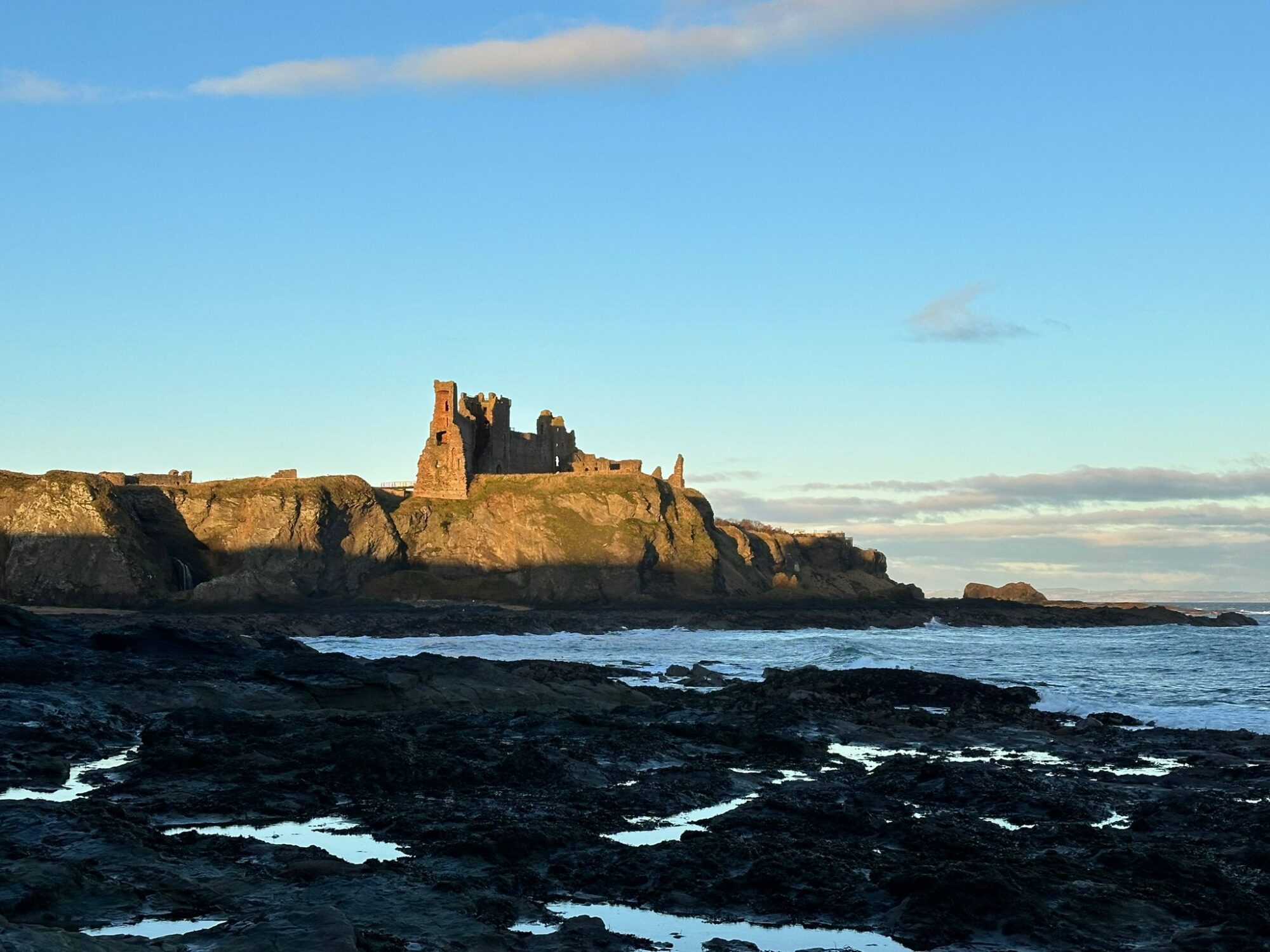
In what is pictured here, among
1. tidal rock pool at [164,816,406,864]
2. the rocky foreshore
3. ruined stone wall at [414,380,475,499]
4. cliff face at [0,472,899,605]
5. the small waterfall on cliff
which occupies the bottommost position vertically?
tidal rock pool at [164,816,406,864]

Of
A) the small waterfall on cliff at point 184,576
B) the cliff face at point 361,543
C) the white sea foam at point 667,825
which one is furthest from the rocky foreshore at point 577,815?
the small waterfall on cliff at point 184,576

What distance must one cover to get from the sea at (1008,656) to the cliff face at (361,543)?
22.8 metres

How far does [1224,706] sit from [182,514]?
79315 millimetres

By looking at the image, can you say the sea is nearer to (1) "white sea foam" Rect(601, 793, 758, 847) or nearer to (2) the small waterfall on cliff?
(1) "white sea foam" Rect(601, 793, 758, 847)

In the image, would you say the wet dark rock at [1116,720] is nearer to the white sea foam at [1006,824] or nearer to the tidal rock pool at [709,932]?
the white sea foam at [1006,824]

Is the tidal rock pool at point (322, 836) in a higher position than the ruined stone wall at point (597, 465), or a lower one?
lower

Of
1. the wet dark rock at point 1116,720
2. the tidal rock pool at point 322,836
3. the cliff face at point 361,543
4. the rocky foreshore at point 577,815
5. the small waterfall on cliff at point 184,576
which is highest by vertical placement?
the cliff face at point 361,543

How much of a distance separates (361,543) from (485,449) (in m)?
19.0

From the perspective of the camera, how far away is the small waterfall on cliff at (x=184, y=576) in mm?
85750

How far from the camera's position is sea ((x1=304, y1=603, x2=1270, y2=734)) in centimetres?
2784

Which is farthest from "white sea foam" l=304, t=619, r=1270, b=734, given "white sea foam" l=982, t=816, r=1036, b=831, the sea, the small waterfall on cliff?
the small waterfall on cliff

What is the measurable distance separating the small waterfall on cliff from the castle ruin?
20.5m

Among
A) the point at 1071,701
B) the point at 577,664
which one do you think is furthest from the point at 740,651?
the point at 1071,701

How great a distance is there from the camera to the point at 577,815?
1325 cm
